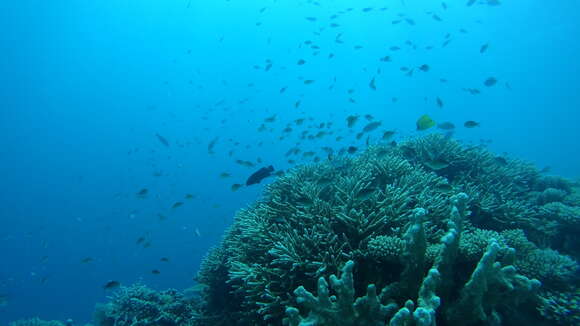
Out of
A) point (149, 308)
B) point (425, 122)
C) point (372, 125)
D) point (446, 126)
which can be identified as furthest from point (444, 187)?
point (149, 308)

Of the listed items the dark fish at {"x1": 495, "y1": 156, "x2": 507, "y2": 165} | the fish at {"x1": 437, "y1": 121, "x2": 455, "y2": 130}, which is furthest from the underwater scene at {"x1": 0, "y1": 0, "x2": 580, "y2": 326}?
the fish at {"x1": 437, "y1": 121, "x2": 455, "y2": 130}

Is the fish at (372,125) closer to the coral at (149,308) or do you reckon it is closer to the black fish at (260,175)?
the black fish at (260,175)

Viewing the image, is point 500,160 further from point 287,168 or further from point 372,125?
point 287,168

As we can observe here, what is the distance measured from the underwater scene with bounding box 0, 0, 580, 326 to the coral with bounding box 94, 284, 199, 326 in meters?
0.05

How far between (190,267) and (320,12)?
7936 cm

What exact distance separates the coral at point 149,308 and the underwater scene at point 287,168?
0.18 ft

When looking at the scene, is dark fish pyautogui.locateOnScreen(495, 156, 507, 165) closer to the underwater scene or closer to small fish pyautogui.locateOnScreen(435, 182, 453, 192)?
the underwater scene

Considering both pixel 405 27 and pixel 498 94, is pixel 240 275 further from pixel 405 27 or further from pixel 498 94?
pixel 498 94

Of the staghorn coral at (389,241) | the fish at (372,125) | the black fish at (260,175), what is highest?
the fish at (372,125)

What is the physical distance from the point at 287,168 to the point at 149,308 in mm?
5506

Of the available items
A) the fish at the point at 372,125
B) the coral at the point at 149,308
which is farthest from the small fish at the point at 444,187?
the coral at the point at 149,308

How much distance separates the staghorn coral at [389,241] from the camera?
131 inches

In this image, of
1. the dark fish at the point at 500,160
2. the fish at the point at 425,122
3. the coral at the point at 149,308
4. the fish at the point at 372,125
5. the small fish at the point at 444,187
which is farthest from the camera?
the fish at the point at 372,125

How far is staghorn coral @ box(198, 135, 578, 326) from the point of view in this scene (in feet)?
10.9
